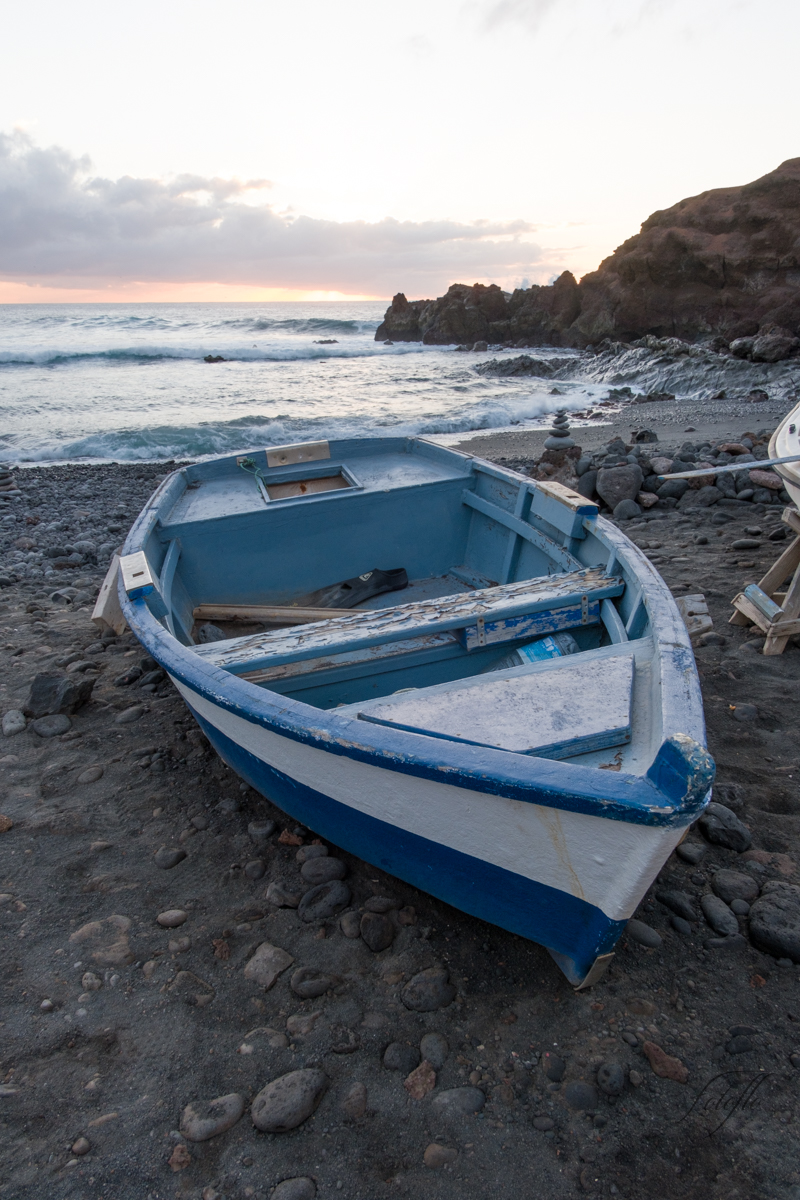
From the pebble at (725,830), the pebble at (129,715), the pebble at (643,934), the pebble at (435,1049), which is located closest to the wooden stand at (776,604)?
the pebble at (725,830)

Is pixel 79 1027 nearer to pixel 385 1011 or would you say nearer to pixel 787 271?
pixel 385 1011

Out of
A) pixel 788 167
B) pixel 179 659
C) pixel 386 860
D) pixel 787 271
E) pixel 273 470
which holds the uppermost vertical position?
pixel 788 167

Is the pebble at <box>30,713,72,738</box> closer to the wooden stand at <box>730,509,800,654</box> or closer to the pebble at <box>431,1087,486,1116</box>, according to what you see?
the pebble at <box>431,1087,486,1116</box>

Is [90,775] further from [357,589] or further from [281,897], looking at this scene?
[357,589]

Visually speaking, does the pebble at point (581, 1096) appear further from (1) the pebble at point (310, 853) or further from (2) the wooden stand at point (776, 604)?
(2) the wooden stand at point (776, 604)

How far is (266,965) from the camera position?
2336mm

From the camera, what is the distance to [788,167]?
31875 millimetres

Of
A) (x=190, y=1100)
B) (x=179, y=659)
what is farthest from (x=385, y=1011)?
(x=179, y=659)

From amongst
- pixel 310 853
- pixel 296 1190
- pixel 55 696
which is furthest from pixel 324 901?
pixel 55 696

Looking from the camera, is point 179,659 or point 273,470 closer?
point 179,659

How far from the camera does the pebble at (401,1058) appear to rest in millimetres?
1992

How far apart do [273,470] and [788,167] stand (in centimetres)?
3941

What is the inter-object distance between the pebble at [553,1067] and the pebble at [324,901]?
94 cm

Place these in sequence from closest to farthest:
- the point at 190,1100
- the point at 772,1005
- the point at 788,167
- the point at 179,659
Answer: the point at 190,1100, the point at 772,1005, the point at 179,659, the point at 788,167
